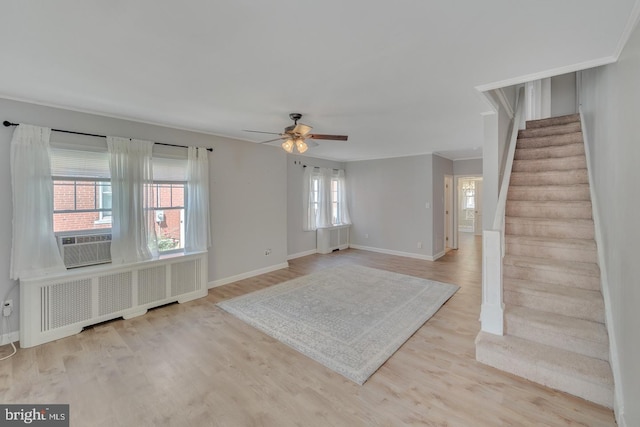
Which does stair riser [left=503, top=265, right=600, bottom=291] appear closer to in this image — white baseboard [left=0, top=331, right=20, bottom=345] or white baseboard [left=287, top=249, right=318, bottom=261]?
white baseboard [left=287, top=249, right=318, bottom=261]

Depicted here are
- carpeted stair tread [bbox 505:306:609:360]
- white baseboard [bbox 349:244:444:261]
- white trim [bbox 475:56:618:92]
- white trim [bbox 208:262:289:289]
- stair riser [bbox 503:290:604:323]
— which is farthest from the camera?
white baseboard [bbox 349:244:444:261]

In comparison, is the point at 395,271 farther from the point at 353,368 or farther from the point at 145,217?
the point at 145,217

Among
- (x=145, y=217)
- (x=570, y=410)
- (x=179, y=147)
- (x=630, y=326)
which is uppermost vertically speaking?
(x=179, y=147)

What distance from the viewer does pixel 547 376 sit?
6.93 feet

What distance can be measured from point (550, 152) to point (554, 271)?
211 centimetres

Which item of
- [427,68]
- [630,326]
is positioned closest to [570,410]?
[630,326]

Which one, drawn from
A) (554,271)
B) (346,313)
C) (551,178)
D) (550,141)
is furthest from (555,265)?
(550,141)

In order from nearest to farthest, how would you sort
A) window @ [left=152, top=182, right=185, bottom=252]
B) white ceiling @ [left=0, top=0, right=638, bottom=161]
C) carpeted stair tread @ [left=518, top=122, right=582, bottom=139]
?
1. white ceiling @ [left=0, top=0, right=638, bottom=161]
2. window @ [left=152, top=182, right=185, bottom=252]
3. carpeted stair tread @ [left=518, top=122, right=582, bottom=139]

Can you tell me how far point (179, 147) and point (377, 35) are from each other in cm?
332

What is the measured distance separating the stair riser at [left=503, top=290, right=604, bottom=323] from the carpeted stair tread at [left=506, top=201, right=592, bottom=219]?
1150 mm

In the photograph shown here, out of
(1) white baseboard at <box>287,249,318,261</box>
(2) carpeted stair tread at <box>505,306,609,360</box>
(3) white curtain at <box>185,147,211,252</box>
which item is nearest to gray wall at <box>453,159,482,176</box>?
(1) white baseboard at <box>287,249,318,261</box>

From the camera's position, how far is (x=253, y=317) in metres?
3.38

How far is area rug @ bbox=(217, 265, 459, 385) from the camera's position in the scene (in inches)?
103

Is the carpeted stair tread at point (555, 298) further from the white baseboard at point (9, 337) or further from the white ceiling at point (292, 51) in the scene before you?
the white baseboard at point (9, 337)
